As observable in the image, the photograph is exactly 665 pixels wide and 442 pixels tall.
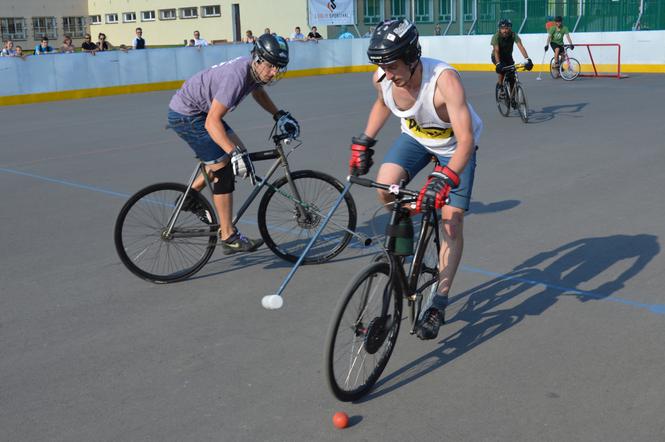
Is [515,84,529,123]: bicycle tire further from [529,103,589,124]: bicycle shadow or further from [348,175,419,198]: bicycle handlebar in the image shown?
[348,175,419,198]: bicycle handlebar

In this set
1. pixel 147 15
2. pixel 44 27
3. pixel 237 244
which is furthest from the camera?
pixel 44 27

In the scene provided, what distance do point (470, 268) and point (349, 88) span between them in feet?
55.8

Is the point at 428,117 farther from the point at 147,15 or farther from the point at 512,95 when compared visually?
the point at 147,15

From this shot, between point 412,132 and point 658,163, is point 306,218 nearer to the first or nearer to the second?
point 412,132

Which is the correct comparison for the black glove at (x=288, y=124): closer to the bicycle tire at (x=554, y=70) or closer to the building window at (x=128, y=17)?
the bicycle tire at (x=554, y=70)

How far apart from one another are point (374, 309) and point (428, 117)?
114 cm

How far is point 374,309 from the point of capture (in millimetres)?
3898

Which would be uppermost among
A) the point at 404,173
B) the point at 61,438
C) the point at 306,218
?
the point at 404,173

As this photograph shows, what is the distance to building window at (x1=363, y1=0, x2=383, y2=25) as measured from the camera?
1708 inches

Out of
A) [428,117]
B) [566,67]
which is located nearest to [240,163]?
[428,117]

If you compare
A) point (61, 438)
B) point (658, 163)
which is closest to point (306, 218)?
point (61, 438)

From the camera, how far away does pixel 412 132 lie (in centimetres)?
461

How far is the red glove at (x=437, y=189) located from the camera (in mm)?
3736

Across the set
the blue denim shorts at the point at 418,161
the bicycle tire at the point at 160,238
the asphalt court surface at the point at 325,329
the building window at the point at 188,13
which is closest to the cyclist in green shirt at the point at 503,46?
the asphalt court surface at the point at 325,329
